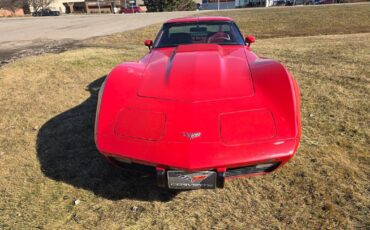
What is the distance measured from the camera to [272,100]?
8.59ft

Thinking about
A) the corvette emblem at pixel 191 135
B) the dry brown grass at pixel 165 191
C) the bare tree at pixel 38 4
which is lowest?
the dry brown grass at pixel 165 191

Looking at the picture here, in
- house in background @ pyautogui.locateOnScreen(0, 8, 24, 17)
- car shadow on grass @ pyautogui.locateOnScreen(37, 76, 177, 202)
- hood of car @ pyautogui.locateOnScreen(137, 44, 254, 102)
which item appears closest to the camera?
hood of car @ pyautogui.locateOnScreen(137, 44, 254, 102)

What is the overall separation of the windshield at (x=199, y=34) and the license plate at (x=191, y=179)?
7.95 feet

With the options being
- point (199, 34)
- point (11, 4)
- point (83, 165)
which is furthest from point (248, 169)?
point (11, 4)

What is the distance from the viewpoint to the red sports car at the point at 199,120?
229cm

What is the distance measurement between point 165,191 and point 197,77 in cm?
114

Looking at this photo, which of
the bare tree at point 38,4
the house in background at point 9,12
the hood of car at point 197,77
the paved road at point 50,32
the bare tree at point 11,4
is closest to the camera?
the hood of car at point 197,77

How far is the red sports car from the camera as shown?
2287 mm

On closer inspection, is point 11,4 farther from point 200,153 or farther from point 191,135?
point 200,153

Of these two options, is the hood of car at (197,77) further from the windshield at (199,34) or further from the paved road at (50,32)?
the paved road at (50,32)

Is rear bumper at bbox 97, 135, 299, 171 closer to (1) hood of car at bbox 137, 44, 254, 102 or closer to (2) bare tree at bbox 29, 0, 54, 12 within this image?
(1) hood of car at bbox 137, 44, 254, 102

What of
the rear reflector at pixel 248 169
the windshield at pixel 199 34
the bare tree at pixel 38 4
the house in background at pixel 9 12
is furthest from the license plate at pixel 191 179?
the bare tree at pixel 38 4

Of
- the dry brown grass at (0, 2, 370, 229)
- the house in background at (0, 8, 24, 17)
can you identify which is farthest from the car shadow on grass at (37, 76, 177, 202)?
the house in background at (0, 8, 24, 17)

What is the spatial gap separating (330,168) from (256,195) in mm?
887
